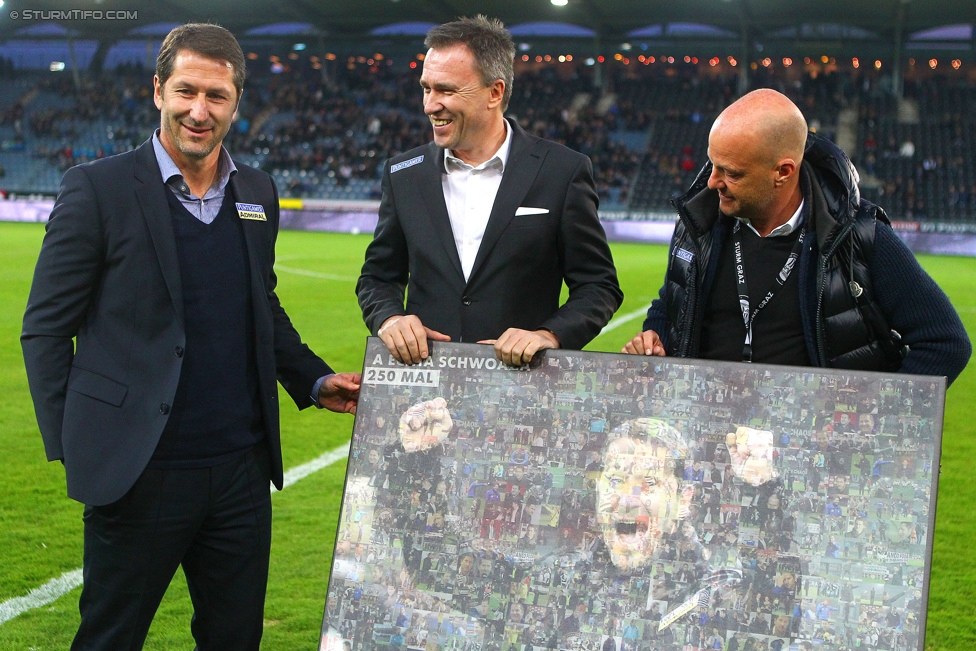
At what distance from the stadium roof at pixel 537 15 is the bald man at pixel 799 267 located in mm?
36673

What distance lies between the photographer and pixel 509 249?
3193 millimetres

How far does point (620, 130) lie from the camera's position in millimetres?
39469

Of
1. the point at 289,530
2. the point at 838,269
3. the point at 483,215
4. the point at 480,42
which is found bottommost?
the point at 289,530

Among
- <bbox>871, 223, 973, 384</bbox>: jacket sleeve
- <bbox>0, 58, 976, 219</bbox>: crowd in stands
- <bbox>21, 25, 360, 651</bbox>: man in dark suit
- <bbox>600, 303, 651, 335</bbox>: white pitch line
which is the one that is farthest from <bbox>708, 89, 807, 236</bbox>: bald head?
<bbox>0, 58, 976, 219</bbox>: crowd in stands

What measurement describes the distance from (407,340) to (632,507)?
2.24 ft

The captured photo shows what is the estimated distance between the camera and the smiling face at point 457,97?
3.09 meters

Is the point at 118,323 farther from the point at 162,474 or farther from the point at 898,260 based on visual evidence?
the point at 898,260

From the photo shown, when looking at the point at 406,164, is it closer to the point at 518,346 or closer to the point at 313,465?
the point at 518,346

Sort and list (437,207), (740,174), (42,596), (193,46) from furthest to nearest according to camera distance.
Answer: (42,596) < (437,207) < (740,174) < (193,46)

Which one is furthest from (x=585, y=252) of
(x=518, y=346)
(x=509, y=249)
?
(x=518, y=346)

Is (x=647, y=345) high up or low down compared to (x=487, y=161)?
down

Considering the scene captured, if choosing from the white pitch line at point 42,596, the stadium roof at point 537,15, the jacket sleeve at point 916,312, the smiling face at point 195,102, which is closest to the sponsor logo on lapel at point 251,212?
the smiling face at point 195,102

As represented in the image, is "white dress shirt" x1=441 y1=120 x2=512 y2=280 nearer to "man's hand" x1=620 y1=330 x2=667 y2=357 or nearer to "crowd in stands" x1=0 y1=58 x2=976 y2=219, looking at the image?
"man's hand" x1=620 y1=330 x2=667 y2=357

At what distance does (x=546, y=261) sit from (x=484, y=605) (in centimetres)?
124
